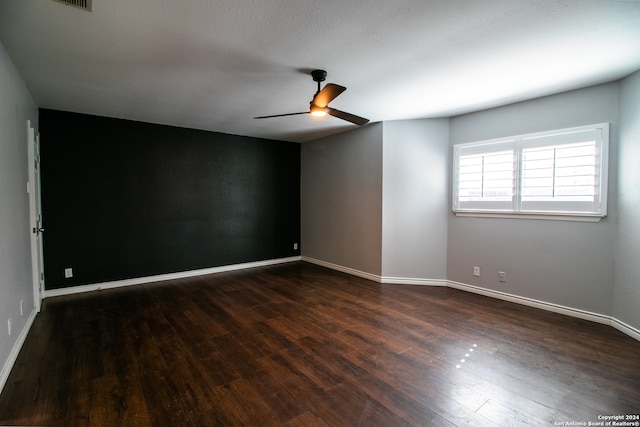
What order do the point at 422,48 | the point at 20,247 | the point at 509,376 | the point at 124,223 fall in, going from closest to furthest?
the point at 509,376
the point at 422,48
the point at 20,247
the point at 124,223

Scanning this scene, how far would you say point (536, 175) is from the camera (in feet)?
10.9

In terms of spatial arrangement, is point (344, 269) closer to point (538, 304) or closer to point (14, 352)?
point (538, 304)

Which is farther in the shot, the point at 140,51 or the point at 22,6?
the point at 140,51

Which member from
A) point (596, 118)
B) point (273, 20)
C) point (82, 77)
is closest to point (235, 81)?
point (273, 20)

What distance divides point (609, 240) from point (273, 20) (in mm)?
3760

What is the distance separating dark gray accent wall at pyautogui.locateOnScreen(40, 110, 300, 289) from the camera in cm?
386

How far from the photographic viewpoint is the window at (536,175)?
297 centimetres

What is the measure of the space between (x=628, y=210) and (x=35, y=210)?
6.28 meters

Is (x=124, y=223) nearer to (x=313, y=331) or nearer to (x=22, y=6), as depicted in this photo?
(x=22, y=6)

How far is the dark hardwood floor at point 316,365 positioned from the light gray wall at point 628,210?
329mm

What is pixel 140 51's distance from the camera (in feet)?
7.48

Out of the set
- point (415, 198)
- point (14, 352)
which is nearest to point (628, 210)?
point (415, 198)

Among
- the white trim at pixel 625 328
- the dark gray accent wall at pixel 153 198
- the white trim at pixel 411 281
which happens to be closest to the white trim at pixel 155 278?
the dark gray accent wall at pixel 153 198

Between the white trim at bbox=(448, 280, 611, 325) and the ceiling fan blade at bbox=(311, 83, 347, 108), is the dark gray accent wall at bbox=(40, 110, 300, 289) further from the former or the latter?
the white trim at bbox=(448, 280, 611, 325)
